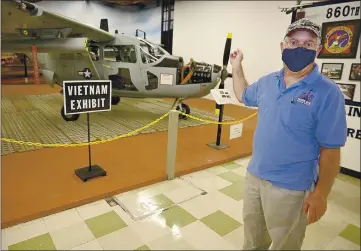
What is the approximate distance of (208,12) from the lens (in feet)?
23.7

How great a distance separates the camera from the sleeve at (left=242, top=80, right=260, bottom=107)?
1.52 meters

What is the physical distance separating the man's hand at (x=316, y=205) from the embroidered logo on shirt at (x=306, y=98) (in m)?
0.43

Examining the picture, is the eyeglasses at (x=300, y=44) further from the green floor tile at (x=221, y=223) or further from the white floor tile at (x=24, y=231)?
the white floor tile at (x=24, y=231)

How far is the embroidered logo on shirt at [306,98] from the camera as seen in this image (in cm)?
114

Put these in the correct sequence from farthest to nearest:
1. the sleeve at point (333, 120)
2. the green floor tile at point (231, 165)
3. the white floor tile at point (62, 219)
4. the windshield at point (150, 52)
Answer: the windshield at point (150, 52), the green floor tile at point (231, 165), the white floor tile at point (62, 219), the sleeve at point (333, 120)

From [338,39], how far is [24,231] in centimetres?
334

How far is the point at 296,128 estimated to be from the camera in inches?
47.0

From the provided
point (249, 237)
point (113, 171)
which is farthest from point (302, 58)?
point (113, 171)

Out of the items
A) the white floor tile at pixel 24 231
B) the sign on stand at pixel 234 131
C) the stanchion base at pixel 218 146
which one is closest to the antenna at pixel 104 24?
the sign on stand at pixel 234 131

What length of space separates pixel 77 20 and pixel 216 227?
359 cm

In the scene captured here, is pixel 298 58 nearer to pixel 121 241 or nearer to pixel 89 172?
pixel 121 241

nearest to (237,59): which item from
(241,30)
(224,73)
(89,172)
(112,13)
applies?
(89,172)

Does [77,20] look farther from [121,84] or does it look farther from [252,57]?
[252,57]

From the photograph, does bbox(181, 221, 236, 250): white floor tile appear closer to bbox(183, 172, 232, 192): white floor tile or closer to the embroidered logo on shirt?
bbox(183, 172, 232, 192): white floor tile
